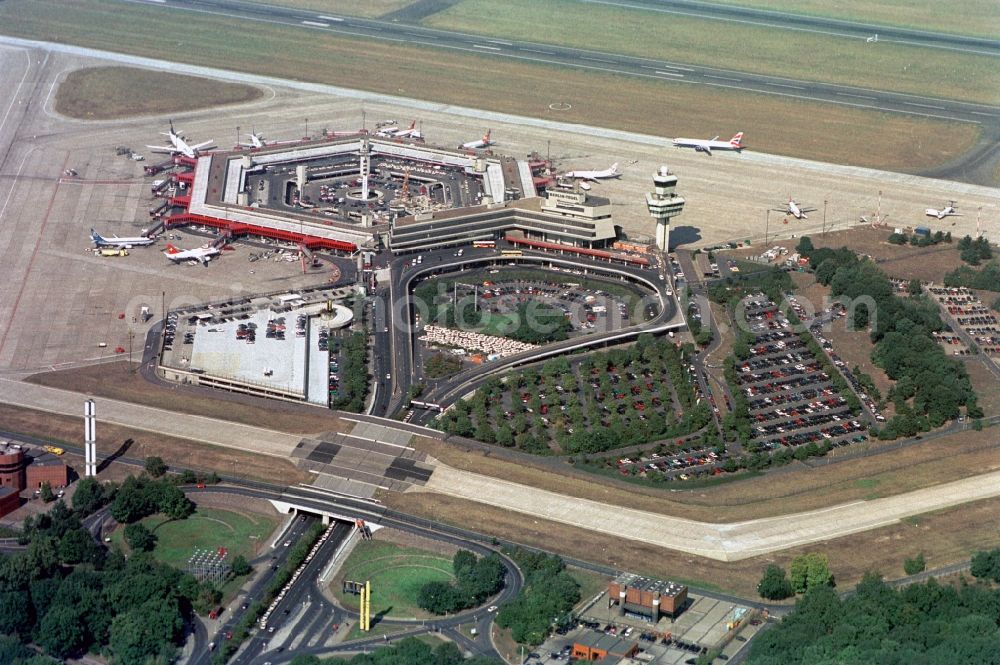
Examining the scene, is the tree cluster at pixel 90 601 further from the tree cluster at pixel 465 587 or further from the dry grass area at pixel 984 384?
the dry grass area at pixel 984 384

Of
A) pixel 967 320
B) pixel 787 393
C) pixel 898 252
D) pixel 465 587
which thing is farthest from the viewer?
pixel 898 252

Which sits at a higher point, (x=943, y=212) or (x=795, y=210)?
(x=943, y=212)

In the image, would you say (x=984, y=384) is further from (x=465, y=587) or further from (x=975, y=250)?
(x=465, y=587)

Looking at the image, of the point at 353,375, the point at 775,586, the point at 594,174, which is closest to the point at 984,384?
the point at 775,586

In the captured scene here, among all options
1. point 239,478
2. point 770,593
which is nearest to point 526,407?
point 239,478

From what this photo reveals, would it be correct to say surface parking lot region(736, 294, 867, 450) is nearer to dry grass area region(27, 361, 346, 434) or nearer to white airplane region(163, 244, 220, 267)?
dry grass area region(27, 361, 346, 434)

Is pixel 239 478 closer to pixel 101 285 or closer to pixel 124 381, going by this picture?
pixel 124 381

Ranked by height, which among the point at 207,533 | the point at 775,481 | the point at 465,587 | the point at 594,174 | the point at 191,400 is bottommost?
the point at 207,533

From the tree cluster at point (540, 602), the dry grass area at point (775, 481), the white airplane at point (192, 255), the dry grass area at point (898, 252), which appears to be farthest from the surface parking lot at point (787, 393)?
the white airplane at point (192, 255)
